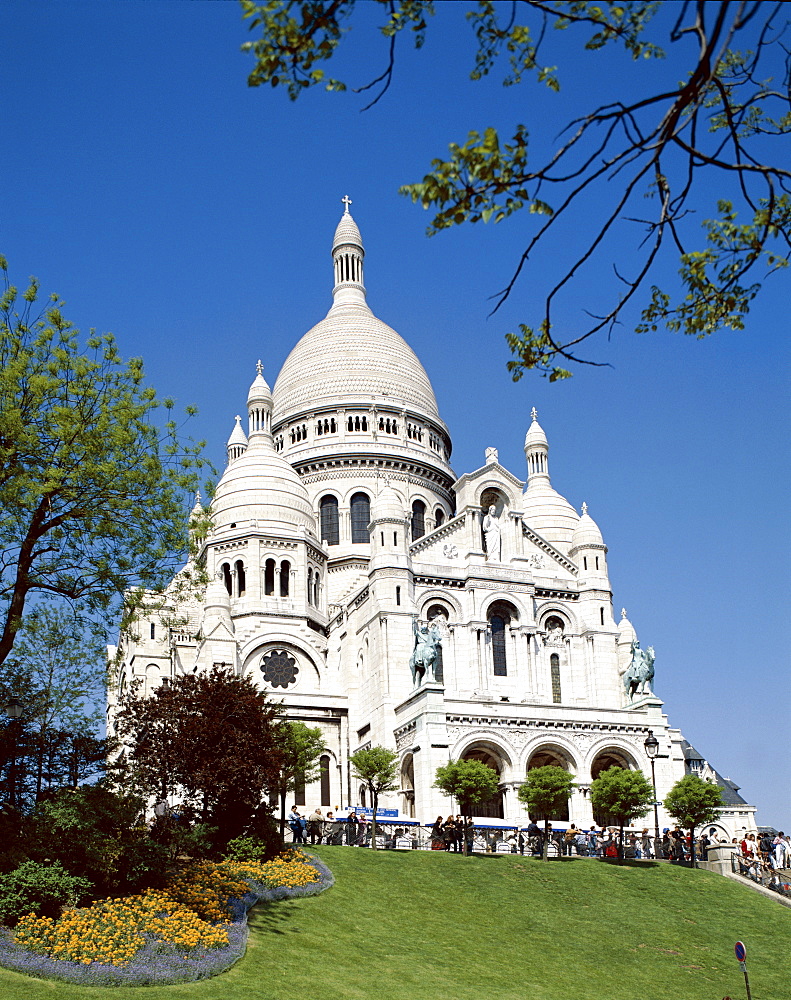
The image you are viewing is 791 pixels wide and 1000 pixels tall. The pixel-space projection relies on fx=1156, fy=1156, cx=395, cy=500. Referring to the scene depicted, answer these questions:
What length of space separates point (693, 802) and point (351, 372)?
150 feet

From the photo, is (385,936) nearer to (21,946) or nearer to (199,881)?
(199,881)

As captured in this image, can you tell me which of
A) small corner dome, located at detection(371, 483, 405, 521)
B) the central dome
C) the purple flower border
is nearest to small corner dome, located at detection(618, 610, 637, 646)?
small corner dome, located at detection(371, 483, 405, 521)

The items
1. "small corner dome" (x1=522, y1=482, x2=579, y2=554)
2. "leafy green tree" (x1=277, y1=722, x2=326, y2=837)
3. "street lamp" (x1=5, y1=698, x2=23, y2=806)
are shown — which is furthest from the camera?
"small corner dome" (x1=522, y1=482, x2=579, y2=554)

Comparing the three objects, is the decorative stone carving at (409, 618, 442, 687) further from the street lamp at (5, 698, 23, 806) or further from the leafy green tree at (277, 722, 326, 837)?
the street lamp at (5, 698, 23, 806)

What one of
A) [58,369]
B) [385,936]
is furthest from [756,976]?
[58,369]

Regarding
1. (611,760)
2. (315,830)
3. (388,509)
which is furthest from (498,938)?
(388,509)

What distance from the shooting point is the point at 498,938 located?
3042 centimetres

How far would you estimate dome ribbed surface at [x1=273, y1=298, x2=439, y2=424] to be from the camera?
3273 inches

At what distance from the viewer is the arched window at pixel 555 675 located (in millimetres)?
65000

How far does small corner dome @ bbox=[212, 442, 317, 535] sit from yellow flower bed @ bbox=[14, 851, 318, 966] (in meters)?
40.9

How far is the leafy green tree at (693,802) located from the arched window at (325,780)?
67.6 ft

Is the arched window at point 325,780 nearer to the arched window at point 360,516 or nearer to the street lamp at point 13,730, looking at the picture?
the arched window at point 360,516

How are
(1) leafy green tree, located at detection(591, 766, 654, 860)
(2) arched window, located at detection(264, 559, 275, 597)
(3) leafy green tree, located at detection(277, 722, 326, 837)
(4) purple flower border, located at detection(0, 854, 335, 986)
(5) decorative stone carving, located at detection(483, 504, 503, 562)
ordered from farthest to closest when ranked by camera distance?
1. (2) arched window, located at detection(264, 559, 275, 597)
2. (5) decorative stone carving, located at detection(483, 504, 503, 562)
3. (1) leafy green tree, located at detection(591, 766, 654, 860)
4. (3) leafy green tree, located at detection(277, 722, 326, 837)
5. (4) purple flower border, located at detection(0, 854, 335, 986)

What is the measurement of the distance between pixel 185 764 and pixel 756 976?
16669 mm
